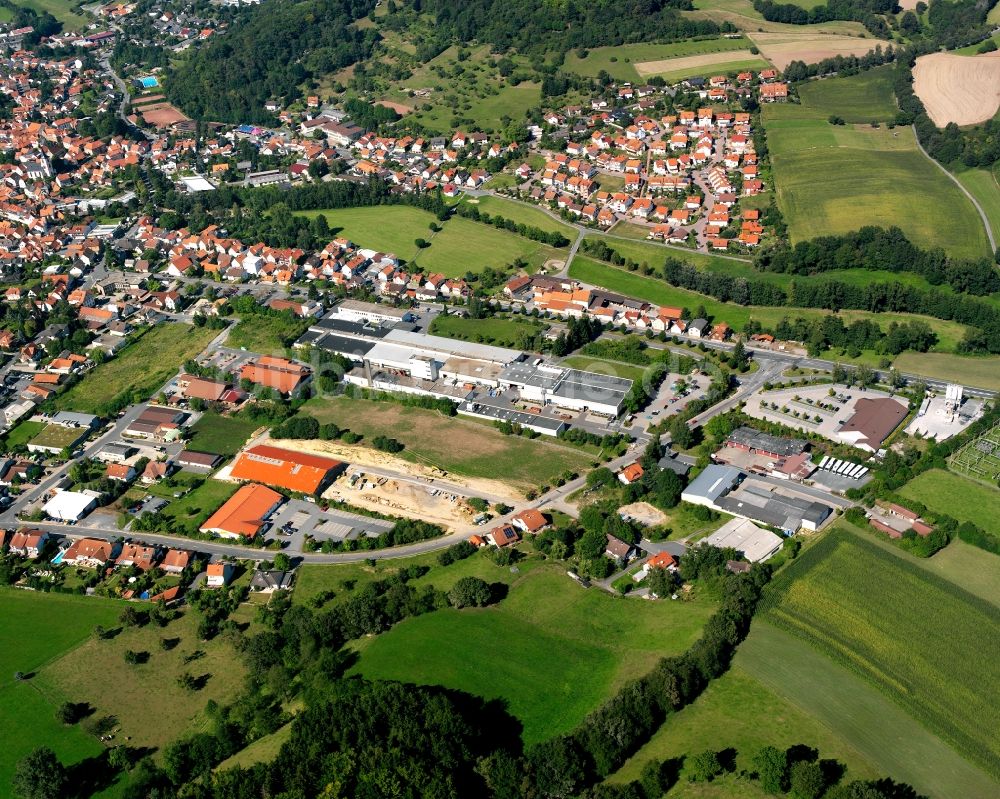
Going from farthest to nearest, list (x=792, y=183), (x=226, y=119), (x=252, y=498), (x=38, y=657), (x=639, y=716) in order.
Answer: (x=226, y=119), (x=792, y=183), (x=252, y=498), (x=38, y=657), (x=639, y=716)

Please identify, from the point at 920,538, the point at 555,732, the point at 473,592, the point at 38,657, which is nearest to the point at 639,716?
the point at 555,732

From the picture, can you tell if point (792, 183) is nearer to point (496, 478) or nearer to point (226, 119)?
point (496, 478)

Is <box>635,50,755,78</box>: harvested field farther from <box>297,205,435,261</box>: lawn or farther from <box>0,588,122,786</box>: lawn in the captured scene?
<box>0,588,122,786</box>: lawn

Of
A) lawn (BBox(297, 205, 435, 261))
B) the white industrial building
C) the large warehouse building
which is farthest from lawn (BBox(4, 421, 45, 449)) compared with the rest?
lawn (BBox(297, 205, 435, 261))

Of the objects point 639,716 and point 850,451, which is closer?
point 639,716

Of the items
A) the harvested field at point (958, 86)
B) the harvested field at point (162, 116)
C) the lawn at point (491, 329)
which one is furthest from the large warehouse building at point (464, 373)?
the harvested field at point (162, 116)

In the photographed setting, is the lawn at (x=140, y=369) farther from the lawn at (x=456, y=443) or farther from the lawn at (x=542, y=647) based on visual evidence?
the lawn at (x=542, y=647)

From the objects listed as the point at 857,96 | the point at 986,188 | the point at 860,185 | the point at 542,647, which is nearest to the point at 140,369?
the point at 542,647
